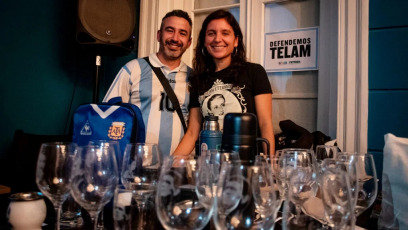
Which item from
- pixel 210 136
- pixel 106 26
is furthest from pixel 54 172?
pixel 106 26

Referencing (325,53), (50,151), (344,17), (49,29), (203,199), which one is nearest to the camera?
(203,199)

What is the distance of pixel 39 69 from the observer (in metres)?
2.25

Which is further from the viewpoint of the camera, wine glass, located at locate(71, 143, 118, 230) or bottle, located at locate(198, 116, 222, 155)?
bottle, located at locate(198, 116, 222, 155)

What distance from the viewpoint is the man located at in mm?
2020

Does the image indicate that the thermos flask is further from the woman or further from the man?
the man

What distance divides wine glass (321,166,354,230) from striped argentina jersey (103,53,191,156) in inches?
58.4

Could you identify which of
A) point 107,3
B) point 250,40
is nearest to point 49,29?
point 107,3

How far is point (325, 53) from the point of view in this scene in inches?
84.3

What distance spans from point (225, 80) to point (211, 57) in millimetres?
249

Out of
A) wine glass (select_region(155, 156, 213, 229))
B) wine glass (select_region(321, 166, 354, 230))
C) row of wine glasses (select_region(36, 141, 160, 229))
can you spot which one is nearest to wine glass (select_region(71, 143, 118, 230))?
row of wine glasses (select_region(36, 141, 160, 229))

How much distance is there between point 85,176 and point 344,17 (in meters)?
1.75

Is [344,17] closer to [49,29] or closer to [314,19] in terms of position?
[314,19]

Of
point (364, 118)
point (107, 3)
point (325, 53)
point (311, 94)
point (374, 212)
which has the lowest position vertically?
point (374, 212)

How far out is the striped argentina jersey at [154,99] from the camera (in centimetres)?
201
